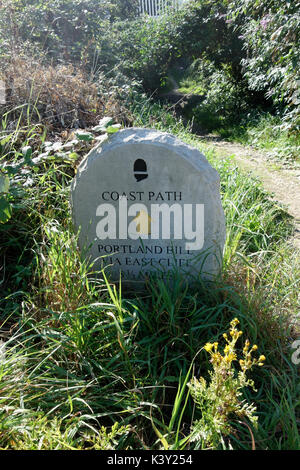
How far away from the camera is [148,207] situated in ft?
8.30

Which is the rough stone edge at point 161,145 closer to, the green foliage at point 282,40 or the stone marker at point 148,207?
the stone marker at point 148,207

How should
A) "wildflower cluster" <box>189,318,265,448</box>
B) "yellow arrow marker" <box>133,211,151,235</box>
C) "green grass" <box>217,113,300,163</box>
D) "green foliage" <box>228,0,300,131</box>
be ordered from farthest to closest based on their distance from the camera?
"green grass" <box>217,113,300,163</box> → "green foliage" <box>228,0,300,131</box> → "yellow arrow marker" <box>133,211,151,235</box> → "wildflower cluster" <box>189,318,265,448</box>

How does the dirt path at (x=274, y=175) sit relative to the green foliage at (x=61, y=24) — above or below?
below

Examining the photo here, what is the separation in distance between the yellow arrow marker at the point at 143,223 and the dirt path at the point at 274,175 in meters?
1.38

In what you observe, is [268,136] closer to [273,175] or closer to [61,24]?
[273,175]

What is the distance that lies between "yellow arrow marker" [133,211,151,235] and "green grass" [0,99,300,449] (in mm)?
305

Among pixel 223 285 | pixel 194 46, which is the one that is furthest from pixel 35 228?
pixel 194 46

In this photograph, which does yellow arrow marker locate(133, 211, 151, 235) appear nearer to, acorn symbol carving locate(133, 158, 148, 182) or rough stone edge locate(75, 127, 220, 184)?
acorn symbol carving locate(133, 158, 148, 182)

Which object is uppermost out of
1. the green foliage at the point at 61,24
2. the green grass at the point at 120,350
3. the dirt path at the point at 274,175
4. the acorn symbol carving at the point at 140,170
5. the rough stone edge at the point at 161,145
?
the green foliage at the point at 61,24

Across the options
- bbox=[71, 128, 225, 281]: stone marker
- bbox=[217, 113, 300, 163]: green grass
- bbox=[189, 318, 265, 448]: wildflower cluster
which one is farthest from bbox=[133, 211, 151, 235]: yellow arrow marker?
bbox=[217, 113, 300, 163]: green grass

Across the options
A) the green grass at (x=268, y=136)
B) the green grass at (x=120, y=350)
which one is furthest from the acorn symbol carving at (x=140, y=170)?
the green grass at (x=268, y=136)

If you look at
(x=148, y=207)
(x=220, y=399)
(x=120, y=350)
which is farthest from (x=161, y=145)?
(x=220, y=399)

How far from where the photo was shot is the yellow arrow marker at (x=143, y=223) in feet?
8.36

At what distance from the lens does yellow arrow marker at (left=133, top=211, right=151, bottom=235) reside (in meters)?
2.55
